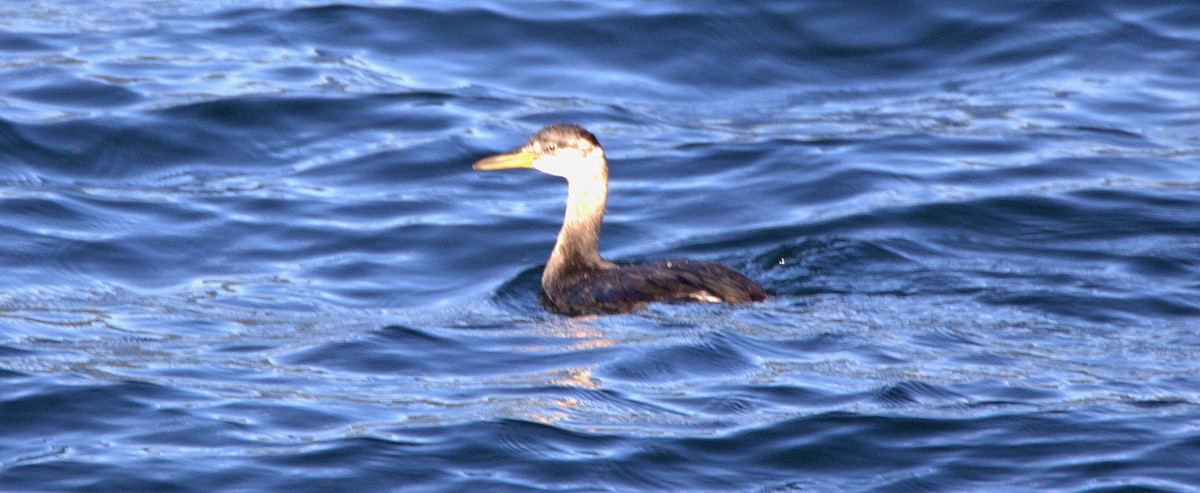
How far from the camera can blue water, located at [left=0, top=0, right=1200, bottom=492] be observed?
6711 mm

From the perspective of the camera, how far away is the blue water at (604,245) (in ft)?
22.0

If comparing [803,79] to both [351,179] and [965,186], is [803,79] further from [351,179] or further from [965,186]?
[351,179]

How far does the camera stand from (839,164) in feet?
41.2

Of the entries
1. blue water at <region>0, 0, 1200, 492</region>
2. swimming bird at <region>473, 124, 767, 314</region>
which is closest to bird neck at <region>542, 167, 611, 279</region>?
swimming bird at <region>473, 124, 767, 314</region>

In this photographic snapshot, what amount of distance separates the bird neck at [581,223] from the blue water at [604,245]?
0.41 m

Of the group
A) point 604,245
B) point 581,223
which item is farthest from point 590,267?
point 604,245

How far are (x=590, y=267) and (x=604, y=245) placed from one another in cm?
155

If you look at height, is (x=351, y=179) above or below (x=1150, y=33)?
below

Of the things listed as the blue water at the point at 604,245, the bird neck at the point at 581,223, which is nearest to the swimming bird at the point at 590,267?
the bird neck at the point at 581,223

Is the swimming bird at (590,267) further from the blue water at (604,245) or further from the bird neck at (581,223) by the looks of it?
the blue water at (604,245)

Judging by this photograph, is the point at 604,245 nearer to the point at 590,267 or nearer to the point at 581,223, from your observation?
the point at 581,223

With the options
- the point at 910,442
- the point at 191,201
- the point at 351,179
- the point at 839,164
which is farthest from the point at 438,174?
the point at 910,442

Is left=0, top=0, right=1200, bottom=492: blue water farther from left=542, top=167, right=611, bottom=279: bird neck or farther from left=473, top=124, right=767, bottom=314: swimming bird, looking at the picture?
left=542, top=167, right=611, bottom=279: bird neck

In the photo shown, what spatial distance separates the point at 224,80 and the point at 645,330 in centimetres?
688
